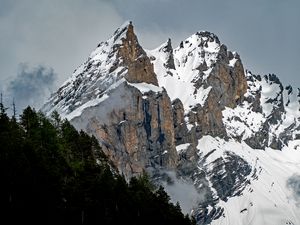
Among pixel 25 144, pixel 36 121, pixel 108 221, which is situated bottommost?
pixel 108 221

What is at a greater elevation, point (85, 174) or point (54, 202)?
point (85, 174)

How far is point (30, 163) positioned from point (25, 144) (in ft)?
19.4

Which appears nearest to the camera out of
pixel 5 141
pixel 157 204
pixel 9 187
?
pixel 9 187

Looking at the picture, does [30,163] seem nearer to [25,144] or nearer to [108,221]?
[25,144]

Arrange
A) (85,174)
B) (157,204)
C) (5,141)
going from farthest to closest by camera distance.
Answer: (157,204) → (85,174) → (5,141)

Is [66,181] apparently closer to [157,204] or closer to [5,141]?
[5,141]

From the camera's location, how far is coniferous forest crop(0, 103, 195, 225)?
9300 cm

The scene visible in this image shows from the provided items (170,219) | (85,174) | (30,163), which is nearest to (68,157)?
(85,174)

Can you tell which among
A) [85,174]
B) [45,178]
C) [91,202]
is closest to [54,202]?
[45,178]

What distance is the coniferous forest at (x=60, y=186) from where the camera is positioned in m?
93.0

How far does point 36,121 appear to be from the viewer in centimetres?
13100

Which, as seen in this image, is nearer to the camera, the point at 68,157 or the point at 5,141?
the point at 5,141

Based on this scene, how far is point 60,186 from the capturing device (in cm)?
9894

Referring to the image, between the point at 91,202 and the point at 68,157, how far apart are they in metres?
20.9
